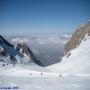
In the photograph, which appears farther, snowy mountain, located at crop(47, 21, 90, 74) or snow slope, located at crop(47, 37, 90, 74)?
snowy mountain, located at crop(47, 21, 90, 74)

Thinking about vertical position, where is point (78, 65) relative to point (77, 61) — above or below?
below

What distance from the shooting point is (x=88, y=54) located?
65375 millimetres

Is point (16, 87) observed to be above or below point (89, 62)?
below

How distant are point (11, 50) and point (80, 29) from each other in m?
75.2

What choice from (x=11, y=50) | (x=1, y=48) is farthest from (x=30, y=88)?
(x=11, y=50)

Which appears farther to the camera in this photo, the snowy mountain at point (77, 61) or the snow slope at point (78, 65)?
the snowy mountain at point (77, 61)

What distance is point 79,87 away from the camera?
26.0m

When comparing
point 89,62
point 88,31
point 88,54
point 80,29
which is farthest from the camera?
point 80,29

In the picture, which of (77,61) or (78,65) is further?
(77,61)

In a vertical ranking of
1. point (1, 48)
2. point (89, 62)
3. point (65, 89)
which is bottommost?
point (65, 89)

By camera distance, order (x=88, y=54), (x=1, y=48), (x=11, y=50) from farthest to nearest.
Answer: (x=11, y=50) < (x=1, y=48) < (x=88, y=54)

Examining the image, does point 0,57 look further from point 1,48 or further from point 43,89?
point 43,89

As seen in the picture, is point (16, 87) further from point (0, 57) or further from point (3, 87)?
point (0, 57)

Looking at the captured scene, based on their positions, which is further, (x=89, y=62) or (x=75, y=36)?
(x=75, y=36)
